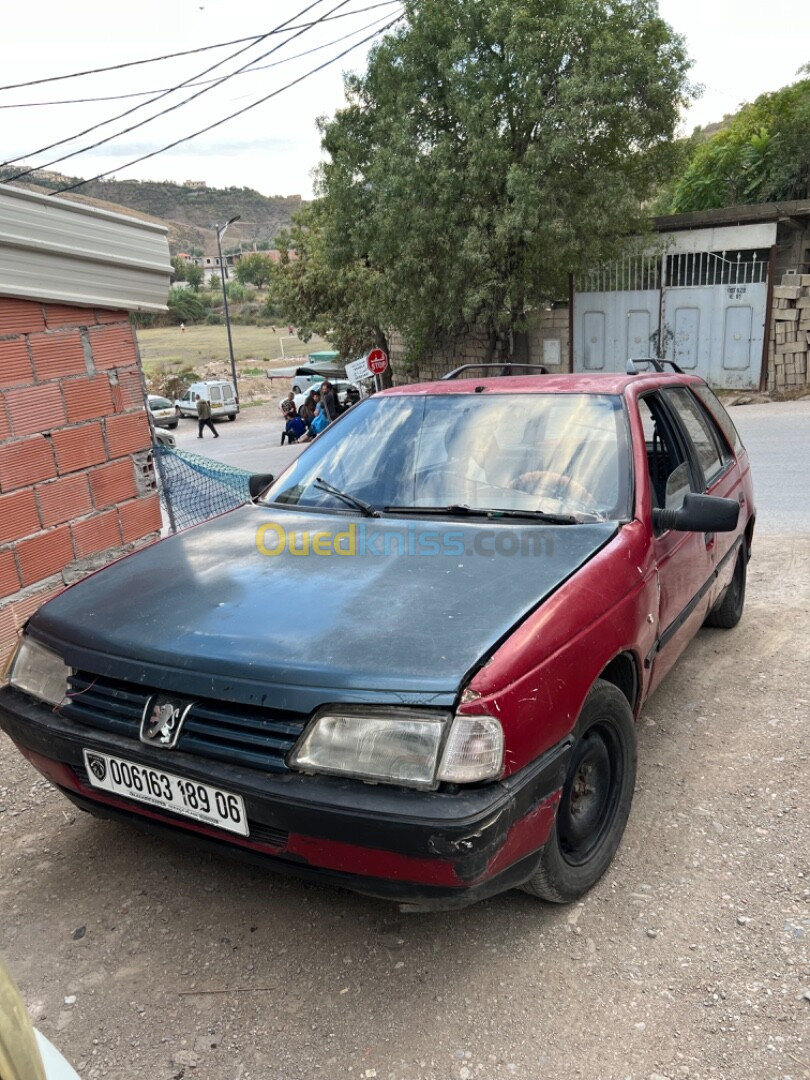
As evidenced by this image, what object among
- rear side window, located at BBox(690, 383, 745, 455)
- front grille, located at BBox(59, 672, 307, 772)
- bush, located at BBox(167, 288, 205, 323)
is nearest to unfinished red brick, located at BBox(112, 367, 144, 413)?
front grille, located at BBox(59, 672, 307, 772)

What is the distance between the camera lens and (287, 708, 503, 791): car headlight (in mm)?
1866

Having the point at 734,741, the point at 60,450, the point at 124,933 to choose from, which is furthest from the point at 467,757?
the point at 60,450

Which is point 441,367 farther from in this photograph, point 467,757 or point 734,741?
point 467,757

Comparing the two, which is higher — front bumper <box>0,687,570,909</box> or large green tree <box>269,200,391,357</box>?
large green tree <box>269,200,391,357</box>

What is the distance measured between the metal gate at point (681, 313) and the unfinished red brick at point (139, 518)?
15.1 meters

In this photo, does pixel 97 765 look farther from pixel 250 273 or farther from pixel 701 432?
pixel 250 273

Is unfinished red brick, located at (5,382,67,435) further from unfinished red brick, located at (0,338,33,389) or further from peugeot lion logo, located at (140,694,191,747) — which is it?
peugeot lion logo, located at (140,694,191,747)

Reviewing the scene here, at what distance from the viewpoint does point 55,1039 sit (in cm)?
204

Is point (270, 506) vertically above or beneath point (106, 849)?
above

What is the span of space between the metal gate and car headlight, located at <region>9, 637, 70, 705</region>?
17.1 m

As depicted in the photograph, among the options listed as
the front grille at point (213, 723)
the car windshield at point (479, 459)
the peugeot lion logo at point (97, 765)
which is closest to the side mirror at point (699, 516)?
the car windshield at point (479, 459)

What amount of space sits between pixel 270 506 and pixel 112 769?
1476mm

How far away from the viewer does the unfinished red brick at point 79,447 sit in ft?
14.1

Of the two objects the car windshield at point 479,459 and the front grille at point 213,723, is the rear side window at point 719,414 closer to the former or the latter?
the car windshield at point 479,459
